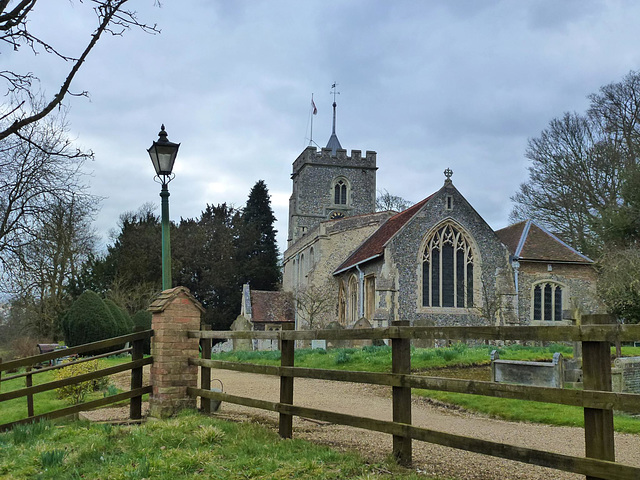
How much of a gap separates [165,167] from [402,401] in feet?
19.4

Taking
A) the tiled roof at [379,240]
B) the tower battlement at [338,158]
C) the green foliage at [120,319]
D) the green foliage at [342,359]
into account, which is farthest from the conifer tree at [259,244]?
the green foliage at [342,359]

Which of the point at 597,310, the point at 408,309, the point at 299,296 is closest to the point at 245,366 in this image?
the point at 408,309

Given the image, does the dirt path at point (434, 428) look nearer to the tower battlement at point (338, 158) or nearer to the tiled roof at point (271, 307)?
the tiled roof at point (271, 307)

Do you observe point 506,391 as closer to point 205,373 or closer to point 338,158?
point 205,373

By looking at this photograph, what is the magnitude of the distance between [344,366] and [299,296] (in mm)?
24026

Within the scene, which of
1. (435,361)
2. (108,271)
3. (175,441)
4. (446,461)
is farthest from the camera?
(108,271)

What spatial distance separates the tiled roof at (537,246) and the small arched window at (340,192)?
20773 mm

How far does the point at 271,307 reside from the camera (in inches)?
1695

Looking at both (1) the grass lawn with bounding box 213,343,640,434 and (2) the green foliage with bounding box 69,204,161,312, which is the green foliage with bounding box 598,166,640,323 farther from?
(2) the green foliage with bounding box 69,204,161,312

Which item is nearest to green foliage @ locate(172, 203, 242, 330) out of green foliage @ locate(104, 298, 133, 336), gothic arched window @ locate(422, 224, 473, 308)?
green foliage @ locate(104, 298, 133, 336)

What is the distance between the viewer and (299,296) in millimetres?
40750

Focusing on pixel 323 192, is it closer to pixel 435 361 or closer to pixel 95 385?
Result: pixel 435 361

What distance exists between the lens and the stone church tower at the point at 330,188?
51094 mm

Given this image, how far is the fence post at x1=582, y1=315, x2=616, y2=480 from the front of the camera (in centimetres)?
394
